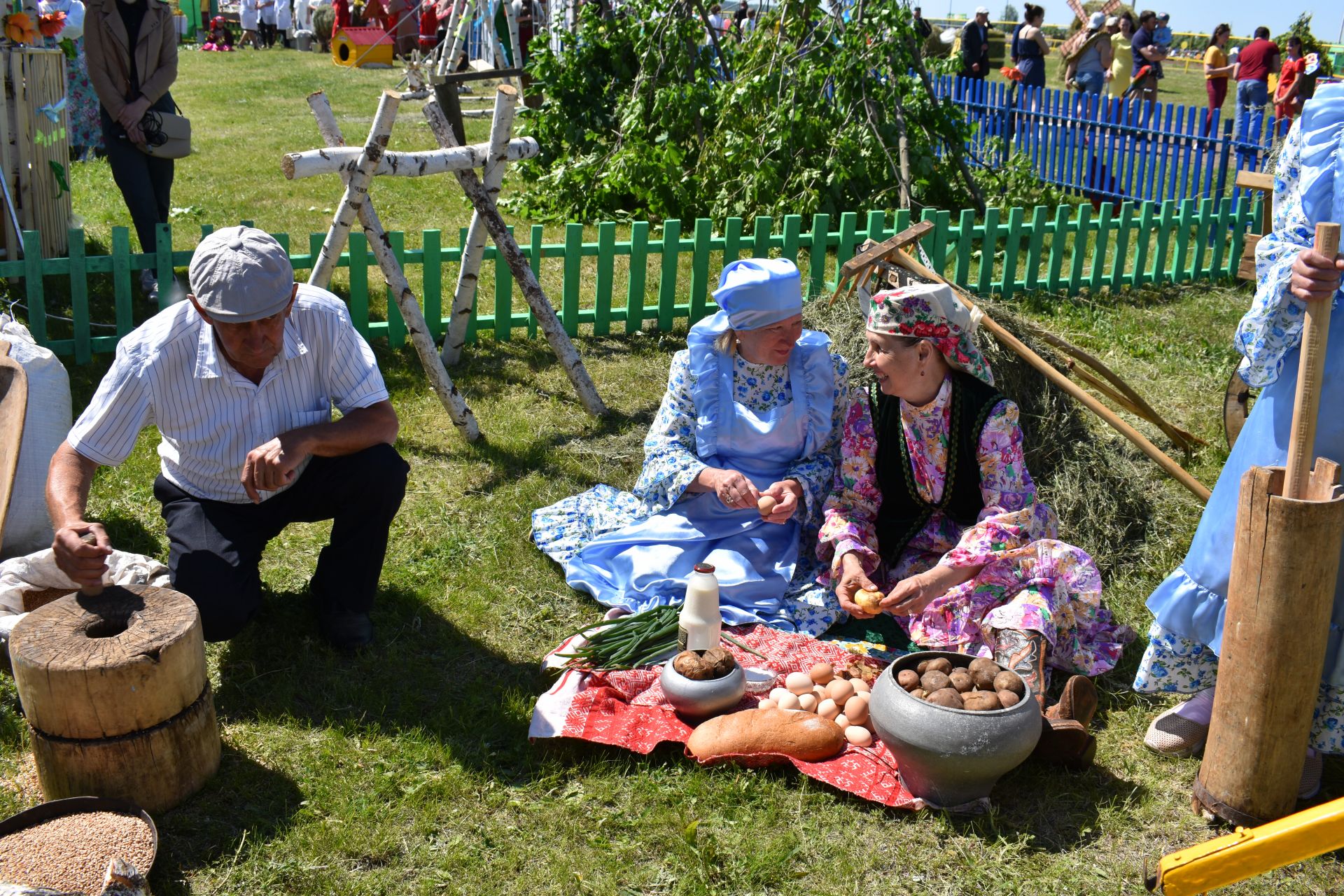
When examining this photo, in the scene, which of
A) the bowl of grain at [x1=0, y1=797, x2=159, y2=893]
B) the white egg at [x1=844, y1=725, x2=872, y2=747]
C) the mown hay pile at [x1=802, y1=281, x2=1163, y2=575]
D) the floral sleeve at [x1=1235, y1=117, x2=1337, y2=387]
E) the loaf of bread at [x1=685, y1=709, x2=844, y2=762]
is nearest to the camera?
the bowl of grain at [x1=0, y1=797, x2=159, y2=893]

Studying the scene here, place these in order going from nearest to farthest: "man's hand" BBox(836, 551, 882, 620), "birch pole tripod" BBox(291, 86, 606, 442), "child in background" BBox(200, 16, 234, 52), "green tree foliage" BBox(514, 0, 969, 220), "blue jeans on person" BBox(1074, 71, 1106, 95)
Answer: "man's hand" BBox(836, 551, 882, 620) → "birch pole tripod" BBox(291, 86, 606, 442) → "green tree foliage" BBox(514, 0, 969, 220) → "blue jeans on person" BBox(1074, 71, 1106, 95) → "child in background" BBox(200, 16, 234, 52)

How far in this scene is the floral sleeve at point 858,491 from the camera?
396cm

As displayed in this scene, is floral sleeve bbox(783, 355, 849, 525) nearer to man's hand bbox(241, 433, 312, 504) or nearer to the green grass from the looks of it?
the green grass

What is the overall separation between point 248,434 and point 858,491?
6.56 ft

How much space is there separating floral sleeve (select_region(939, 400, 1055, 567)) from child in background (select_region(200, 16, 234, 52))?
2644cm

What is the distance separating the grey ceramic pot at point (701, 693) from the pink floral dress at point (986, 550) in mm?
606

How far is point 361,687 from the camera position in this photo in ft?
11.9

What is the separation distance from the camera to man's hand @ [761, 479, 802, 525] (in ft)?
13.2

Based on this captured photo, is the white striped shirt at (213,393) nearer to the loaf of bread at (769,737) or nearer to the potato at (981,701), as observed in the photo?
the loaf of bread at (769,737)

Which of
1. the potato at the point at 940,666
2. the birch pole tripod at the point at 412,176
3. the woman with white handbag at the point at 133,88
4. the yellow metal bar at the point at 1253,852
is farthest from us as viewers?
the woman with white handbag at the point at 133,88

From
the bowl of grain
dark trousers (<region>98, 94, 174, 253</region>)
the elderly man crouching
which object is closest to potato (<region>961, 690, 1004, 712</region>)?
the elderly man crouching

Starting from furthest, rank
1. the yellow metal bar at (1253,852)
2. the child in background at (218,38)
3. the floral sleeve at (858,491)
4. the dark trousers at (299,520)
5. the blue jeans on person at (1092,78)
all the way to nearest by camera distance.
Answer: the child in background at (218,38), the blue jeans on person at (1092,78), the floral sleeve at (858,491), the dark trousers at (299,520), the yellow metal bar at (1253,852)

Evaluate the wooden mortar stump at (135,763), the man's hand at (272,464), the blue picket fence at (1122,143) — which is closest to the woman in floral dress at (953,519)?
the man's hand at (272,464)

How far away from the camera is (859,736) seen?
133 inches
